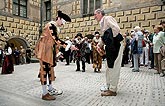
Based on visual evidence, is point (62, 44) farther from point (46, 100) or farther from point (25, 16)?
point (25, 16)

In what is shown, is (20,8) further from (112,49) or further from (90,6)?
(112,49)

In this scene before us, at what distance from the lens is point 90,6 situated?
668 inches

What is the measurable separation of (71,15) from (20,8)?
445 centimetres

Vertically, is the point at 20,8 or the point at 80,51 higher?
the point at 20,8

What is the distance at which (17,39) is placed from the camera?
1831 cm

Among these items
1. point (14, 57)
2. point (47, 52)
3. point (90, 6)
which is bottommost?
point (14, 57)

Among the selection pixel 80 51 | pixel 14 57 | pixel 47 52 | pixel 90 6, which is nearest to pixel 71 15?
pixel 90 6

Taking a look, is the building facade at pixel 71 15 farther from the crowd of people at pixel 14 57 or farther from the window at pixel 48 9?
the crowd of people at pixel 14 57

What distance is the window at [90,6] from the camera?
1650cm

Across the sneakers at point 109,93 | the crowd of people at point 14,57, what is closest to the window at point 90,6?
the crowd of people at point 14,57

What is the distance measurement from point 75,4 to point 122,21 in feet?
16.0

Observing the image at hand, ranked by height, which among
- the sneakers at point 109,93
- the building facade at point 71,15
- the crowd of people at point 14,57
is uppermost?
the building facade at point 71,15

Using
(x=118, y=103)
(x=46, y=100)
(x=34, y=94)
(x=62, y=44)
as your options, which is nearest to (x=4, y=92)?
(x=34, y=94)

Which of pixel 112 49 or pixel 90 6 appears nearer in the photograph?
pixel 112 49
